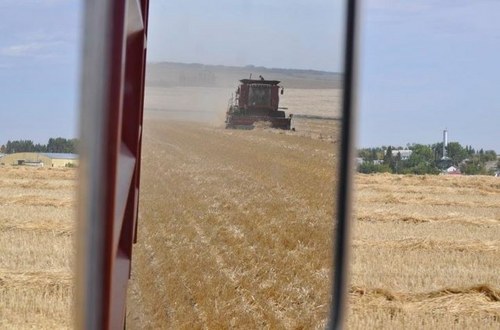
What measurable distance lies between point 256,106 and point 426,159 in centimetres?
1914

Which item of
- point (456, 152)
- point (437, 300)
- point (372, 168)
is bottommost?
point (437, 300)

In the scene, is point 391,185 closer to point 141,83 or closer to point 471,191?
point 471,191

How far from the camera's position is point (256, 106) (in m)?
1.15

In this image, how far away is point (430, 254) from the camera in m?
7.84

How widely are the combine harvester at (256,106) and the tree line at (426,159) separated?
11468mm

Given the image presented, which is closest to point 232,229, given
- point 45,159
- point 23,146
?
point 23,146

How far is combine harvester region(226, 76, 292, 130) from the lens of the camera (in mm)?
1061

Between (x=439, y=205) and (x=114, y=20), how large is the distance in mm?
11268

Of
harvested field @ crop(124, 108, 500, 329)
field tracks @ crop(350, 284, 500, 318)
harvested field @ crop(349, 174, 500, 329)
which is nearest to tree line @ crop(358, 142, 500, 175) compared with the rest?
harvested field @ crop(349, 174, 500, 329)

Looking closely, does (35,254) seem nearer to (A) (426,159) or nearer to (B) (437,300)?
(B) (437,300)

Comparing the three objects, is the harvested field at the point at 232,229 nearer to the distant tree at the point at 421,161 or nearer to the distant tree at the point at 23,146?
the distant tree at the point at 23,146

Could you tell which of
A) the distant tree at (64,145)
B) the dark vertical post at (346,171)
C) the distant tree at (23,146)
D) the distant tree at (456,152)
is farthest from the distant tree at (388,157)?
the dark vertical post at (346,171)

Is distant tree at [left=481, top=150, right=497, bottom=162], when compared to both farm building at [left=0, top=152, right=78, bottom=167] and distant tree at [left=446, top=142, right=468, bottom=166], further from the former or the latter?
farm building at [left=0, top=152, right=78, bottom=167]

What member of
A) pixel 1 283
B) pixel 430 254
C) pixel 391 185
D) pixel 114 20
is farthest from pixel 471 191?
pixel 114 20
